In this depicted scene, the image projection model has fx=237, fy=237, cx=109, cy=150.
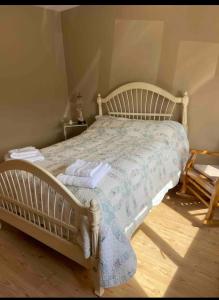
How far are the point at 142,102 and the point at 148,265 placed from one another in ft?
6.30

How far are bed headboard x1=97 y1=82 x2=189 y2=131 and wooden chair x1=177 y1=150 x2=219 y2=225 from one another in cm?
48

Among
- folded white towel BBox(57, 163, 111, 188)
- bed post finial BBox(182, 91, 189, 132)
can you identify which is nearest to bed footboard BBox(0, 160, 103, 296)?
folded white towel BBox(57, 163, 111, 188)

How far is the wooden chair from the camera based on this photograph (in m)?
2.33

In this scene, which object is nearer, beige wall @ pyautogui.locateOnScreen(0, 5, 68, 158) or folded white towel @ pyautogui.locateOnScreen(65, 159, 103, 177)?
folded white towel @ pyautogui.locateOnScreen(65, 159, 103, 177)

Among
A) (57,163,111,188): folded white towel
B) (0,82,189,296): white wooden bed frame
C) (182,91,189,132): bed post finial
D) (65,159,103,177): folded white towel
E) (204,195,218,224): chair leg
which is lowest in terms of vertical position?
(204,195,218,224): chair leg

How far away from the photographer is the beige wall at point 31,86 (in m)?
2.78

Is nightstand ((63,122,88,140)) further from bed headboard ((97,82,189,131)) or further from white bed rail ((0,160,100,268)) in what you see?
white bed rail ((0,160,100,268))

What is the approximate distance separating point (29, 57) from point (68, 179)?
2031mm

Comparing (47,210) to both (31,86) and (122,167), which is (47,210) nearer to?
(122,167)

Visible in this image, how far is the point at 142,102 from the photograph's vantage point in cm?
305

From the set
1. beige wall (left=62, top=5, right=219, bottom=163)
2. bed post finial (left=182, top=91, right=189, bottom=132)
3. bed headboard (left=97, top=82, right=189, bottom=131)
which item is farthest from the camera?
bed headboard (left=97, top=82, right=189, bottom=131)

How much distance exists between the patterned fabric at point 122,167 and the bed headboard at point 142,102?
200 mm

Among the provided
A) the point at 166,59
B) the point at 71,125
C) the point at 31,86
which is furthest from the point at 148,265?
the point at 31,86
